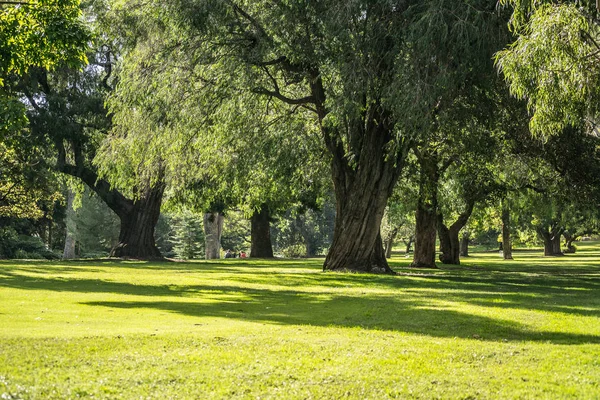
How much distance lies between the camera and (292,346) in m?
10.1

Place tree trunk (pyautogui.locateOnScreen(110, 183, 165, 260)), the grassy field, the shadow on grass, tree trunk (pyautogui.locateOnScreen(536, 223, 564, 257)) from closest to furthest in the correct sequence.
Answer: the grassy field → the shadow on grass → tree trunk (pyautogui.locateOnScreen(110, 183, 165, 260)) → tree trunk (pyautogui.locateOnScreen(536, 223, 564, 257))

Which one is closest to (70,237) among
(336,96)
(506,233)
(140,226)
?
(140,226)

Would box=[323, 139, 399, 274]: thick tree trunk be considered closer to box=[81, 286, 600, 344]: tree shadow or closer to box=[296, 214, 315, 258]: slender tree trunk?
box=[81, 286, 600, 344]: tree shadow

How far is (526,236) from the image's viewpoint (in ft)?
264

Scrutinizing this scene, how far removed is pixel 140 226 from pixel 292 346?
103 ft

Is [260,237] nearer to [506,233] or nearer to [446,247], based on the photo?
[446,247]

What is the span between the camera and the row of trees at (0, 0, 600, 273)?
17.3m

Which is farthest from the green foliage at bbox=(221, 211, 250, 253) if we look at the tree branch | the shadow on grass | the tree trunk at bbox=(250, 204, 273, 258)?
the shadow on grass

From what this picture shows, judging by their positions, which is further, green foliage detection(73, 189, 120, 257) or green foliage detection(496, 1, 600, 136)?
green foliage detection(73, 189, 120, 257)

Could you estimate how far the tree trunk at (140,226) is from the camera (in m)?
40.1

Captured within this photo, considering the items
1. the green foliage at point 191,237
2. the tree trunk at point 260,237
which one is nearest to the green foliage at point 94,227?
the green foliage at point 191,237

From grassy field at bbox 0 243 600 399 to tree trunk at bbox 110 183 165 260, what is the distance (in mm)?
21930

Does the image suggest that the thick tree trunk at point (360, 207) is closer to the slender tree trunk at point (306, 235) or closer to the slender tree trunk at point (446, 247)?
the slender tree trunk at point (446, 247)

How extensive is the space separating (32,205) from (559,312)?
41.5 metres
